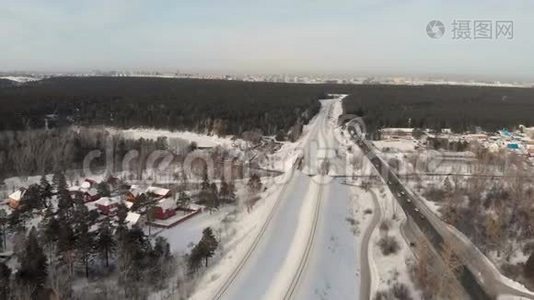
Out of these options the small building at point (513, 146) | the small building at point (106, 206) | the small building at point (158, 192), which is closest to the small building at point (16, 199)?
the small building at point (106, 206)

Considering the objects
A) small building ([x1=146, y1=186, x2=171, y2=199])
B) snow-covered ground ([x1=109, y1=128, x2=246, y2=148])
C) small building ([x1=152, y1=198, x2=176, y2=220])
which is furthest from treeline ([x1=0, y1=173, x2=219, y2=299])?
snow-covered ground ([x1=109, y1=128, x2=246, y2=148])

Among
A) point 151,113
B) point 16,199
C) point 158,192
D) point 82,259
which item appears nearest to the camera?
point 82,259

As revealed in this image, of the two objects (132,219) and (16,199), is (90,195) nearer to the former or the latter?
(16,199)

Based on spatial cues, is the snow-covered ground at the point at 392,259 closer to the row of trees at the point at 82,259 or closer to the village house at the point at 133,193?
the row of trees at the point at 82,259

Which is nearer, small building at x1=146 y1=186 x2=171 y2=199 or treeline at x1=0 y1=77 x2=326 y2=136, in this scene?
small building at x1=146 y1=186 x2=171 y2=199

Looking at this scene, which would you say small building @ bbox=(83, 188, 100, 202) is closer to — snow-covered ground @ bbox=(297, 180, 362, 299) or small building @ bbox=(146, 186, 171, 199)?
small building @ bbox=(146, 186, 171, 199)

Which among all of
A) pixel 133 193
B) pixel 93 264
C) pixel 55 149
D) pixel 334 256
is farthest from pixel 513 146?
pixel 55 149

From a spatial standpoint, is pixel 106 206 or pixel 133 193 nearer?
pixel 106 206

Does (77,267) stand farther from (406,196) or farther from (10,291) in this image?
(406,196)

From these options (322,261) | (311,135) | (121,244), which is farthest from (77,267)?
(311,135)
